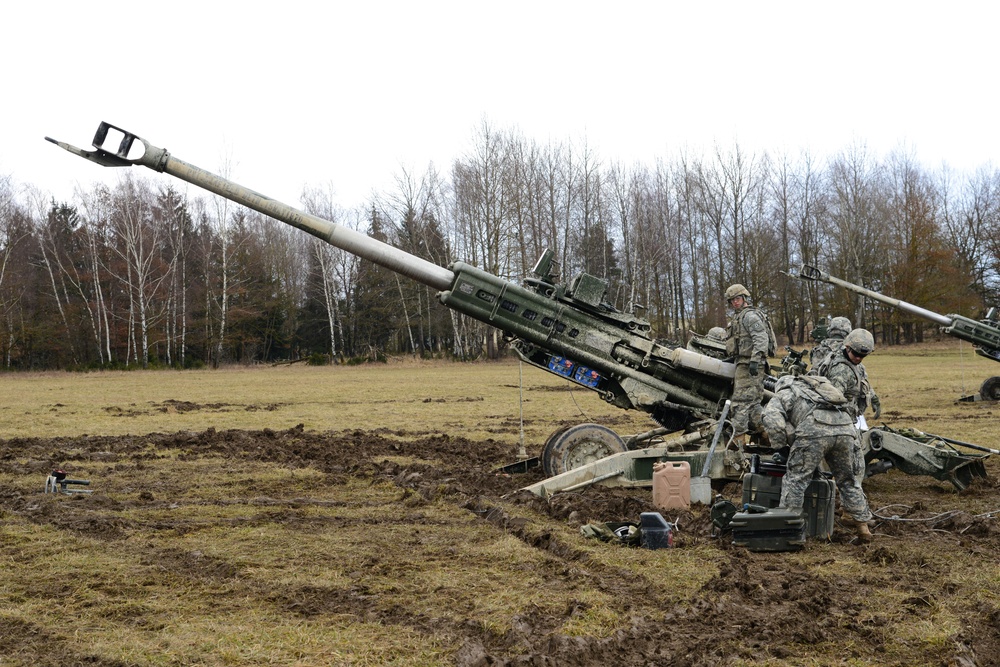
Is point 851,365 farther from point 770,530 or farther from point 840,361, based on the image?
point 770,530

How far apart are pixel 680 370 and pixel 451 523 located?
3.29m

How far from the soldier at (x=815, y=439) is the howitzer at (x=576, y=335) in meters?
2.17

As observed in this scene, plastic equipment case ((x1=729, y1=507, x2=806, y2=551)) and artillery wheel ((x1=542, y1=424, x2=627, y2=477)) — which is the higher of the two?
artillery wheel ((x1=542, y1=424, x2=627, y2=477))

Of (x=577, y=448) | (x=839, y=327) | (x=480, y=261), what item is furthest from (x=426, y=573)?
(x=480, y=261)

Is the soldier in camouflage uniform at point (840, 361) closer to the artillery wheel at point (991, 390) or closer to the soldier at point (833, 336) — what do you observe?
the soldier at point (833, 336)

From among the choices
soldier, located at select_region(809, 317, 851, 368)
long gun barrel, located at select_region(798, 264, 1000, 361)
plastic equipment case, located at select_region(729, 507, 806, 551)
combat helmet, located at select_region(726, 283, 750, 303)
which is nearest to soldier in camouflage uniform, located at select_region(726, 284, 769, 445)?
combat helmet, located at select_region(726, 283, 750, 303)

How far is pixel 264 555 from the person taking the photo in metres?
7.16

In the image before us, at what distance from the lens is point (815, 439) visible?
751 centimetres

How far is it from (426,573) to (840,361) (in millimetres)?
4422

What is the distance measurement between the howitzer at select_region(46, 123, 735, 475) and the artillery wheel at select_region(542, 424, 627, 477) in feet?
0.04

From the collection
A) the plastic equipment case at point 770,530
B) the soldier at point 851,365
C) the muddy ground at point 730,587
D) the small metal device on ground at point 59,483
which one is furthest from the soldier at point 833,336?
the small metal device on ground at point 59,483

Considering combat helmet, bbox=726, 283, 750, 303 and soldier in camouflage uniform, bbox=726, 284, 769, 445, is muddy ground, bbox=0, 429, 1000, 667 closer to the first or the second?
soldier in camouflage uniform, bbox=726, 284, 769, 445

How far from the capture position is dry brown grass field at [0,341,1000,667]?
5105mm

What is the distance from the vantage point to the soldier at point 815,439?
751 centimetres
